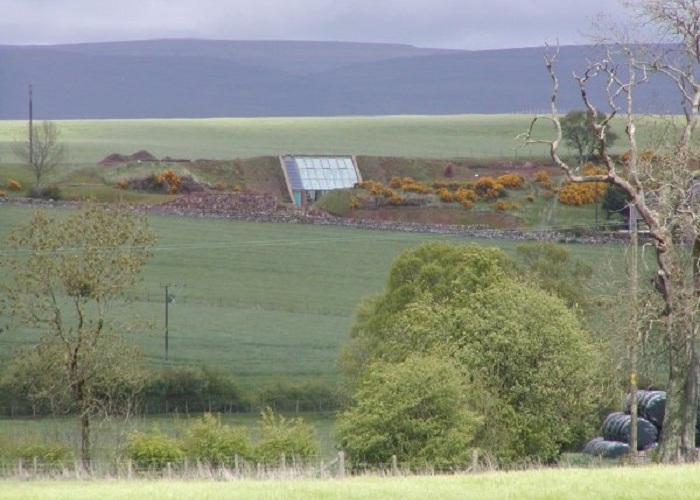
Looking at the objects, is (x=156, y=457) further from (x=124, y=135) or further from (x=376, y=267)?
(x=124, y=135)

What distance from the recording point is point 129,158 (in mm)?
145625

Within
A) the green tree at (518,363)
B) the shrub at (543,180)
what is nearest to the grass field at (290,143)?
the shrub at (543,180)

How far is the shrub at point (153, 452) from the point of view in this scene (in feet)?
134

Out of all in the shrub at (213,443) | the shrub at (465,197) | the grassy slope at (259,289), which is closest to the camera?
the shrub at (213,443)

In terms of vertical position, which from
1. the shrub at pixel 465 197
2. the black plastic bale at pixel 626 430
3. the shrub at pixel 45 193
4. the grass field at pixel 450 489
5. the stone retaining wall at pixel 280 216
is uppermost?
the shrub at pixel 45 193

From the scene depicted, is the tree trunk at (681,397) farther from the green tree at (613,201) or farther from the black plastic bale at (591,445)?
the green tree at (613,201)

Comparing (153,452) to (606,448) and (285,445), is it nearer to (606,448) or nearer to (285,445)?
(285,445)

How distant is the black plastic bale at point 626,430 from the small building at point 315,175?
243ft

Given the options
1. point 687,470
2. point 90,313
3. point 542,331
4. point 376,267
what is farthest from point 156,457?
point 376,267

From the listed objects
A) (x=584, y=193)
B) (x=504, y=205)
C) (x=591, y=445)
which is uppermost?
(x=584, y=193)

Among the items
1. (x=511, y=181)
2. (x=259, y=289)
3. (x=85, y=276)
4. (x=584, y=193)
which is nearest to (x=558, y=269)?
(x=259, y=289)

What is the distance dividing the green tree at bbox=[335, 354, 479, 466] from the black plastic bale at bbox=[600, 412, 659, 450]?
7.19 meters

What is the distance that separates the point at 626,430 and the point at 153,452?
16.8 m

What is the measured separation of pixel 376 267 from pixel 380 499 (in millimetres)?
79300
